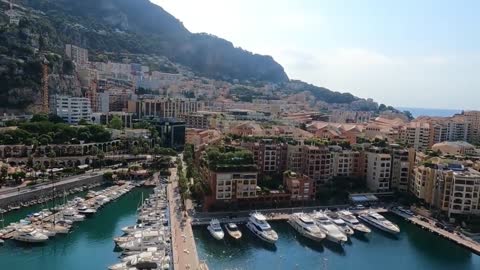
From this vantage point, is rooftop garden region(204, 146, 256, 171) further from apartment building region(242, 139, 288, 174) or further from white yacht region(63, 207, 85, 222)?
white yacht region(63, 207, 85, 222)

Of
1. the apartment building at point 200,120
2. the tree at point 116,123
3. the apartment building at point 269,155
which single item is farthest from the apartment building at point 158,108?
the apartment building at point 269,155

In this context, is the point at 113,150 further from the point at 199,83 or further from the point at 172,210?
the point at 199,83

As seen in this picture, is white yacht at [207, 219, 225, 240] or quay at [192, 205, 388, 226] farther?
quay at [192, 205, 388, 226]

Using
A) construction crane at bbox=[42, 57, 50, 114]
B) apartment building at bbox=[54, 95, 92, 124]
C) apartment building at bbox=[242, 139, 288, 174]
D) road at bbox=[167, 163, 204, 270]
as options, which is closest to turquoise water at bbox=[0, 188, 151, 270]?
road at bbox=[167, 163, 204, 270]

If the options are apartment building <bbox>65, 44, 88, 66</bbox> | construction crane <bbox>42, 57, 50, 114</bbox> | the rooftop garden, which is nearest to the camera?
the rooftop garden

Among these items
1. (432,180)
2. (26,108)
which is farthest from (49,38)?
(432,180)
